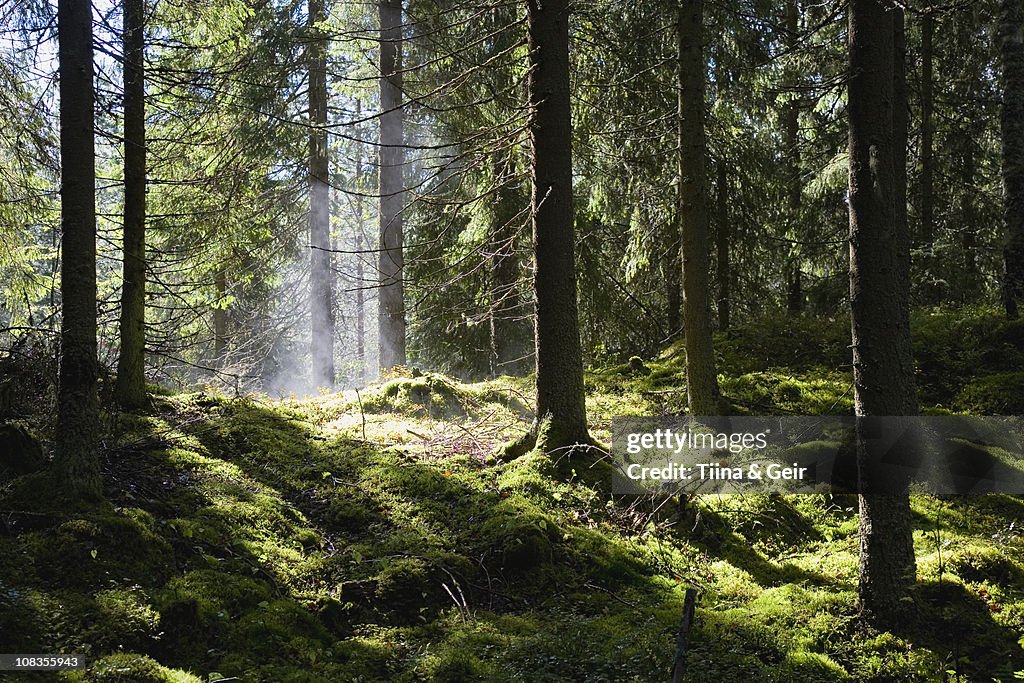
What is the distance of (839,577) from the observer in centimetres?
590

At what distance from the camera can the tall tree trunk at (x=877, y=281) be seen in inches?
197

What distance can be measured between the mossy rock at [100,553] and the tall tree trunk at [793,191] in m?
12.1

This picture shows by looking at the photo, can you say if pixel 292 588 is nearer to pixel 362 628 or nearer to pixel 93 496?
pixel 362 628

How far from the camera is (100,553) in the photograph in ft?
15.3

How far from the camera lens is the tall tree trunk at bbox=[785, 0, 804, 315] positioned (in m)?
13.9

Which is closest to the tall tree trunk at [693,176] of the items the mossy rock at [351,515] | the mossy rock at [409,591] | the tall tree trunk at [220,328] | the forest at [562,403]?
the forest at [562,403]

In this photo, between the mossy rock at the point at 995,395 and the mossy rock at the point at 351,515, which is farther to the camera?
the mossy rock at the point at 995,395

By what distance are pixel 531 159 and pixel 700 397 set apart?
388 centimetres

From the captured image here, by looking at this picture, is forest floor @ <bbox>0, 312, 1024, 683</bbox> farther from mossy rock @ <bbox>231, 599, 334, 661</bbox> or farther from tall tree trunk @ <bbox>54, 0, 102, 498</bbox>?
tall tree trunk @ <bbox>54, 0, 102, 498</bbox>

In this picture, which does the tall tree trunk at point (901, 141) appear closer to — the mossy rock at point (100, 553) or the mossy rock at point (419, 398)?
the mossy rock at point (419, 398)

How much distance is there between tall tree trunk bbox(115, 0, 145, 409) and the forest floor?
489 millimetres

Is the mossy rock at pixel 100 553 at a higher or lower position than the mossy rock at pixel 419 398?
lower

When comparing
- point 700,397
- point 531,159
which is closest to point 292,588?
point 531,159

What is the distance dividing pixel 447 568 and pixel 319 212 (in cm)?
1295
